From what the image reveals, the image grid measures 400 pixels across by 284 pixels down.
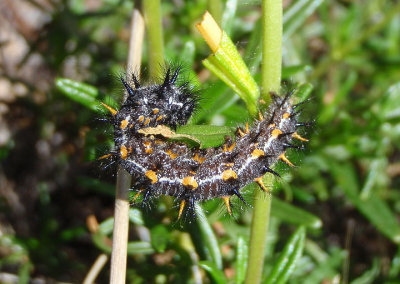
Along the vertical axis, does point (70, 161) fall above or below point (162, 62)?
above

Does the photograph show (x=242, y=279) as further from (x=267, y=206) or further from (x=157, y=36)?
(x=157, y=36)

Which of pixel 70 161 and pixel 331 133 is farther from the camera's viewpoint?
pixel 70 161

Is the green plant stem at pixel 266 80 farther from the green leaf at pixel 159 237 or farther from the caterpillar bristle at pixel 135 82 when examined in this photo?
the caterpillar bristle at pixel 135 82

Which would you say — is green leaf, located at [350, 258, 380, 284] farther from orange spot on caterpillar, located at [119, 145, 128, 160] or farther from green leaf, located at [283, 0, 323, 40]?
orange spot on caterpillar, located at [119, 145, 128, 160]

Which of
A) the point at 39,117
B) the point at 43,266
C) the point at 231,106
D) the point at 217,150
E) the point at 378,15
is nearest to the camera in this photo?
the point at 217,150

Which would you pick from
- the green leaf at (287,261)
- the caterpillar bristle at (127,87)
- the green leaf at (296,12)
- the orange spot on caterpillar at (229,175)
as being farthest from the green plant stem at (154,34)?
the green leaf at (287,261)

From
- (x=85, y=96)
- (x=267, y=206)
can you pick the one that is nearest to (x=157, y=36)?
(x=85, y=96)
